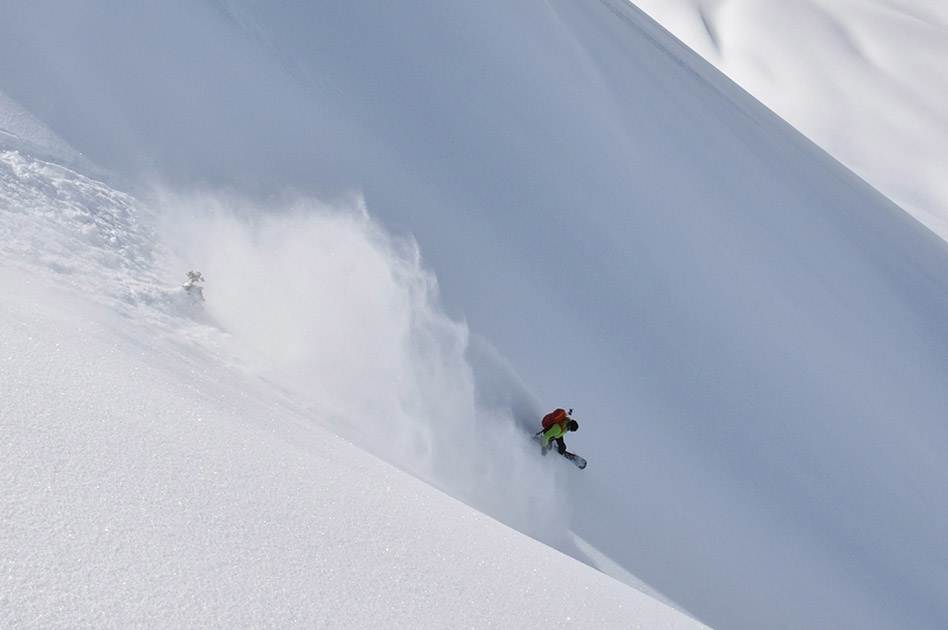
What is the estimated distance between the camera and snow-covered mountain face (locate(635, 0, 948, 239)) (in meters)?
29.6

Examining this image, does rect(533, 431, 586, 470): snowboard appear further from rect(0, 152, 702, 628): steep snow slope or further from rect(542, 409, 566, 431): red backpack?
rect(0, 152, 702, 628): steep snow slope

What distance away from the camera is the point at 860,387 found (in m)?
11.7

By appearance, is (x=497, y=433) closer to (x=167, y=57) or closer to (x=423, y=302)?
(x=423, y=302)

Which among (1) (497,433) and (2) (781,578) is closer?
(1) (497,433)

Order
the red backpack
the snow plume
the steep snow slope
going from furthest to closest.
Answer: the red backpack → the snow plume → the steep snow slope

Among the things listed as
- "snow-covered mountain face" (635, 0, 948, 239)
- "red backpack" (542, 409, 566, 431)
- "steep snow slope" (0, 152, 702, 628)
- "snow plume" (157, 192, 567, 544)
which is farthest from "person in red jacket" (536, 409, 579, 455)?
"snow-covered mountain face" (635, 0, 948, 239)

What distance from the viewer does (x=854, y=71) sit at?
35.0 m

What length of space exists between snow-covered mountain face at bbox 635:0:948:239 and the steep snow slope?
26796mm

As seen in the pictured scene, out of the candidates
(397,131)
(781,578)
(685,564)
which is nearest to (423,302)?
(397,131)

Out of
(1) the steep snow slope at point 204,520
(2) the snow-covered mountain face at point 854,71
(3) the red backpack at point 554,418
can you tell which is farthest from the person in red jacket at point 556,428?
(2) the snow-covered mountain face at point 854,71

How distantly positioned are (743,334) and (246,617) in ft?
32.8

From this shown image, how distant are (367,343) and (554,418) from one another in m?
2.13

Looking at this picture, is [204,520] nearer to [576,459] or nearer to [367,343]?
[367,343]

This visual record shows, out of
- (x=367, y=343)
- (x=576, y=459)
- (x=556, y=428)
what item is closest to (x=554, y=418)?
(x=556, y=428)
